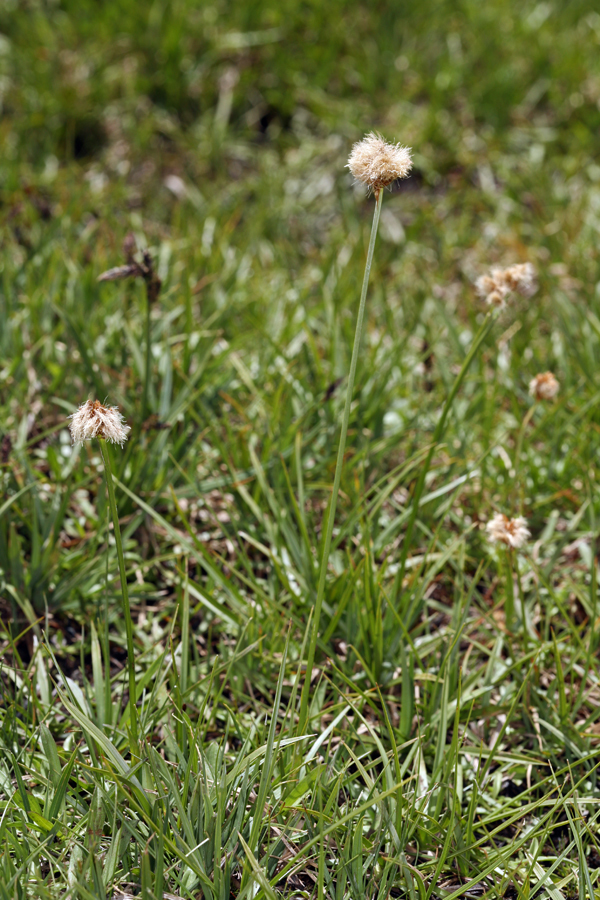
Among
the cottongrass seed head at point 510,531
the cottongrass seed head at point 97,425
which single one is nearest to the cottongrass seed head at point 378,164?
the cottongrass seed head at point 97,425

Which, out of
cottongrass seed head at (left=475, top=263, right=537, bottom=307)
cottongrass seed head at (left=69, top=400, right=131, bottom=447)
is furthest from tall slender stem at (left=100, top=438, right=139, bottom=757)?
cottongrass seed head at (left=475, top=263, right=537, bottom=307)

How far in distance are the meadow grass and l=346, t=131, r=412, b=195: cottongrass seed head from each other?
0.48 meters

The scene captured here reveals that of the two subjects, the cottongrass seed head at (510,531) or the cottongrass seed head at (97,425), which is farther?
the cottongrass seed head at (510,531)

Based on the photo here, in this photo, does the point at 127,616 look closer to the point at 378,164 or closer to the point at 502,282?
the point at 378,164

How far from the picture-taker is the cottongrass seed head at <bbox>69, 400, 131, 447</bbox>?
1.14 m

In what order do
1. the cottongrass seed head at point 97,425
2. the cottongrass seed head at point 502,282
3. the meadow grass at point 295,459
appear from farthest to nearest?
the cottongrass seed head at point 502,282 < the meadow grass at point 295,459 < the cottongrass seed head at point 97,425

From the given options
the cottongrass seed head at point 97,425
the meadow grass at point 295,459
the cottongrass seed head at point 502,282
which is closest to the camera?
the cottongrass seed head at point 97,425

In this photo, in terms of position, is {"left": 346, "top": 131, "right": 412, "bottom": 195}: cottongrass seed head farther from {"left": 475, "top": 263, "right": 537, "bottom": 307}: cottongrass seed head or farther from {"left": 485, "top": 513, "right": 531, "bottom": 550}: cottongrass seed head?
{"left": 485, "top": 513, "right": 531, "bottom": 550}: cottongrass seed head

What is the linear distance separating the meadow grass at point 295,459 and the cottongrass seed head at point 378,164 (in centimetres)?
48

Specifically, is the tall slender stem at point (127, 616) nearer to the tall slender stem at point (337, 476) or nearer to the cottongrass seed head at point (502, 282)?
the tall slender stem at point (337, 476)

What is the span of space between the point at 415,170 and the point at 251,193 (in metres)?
1.06

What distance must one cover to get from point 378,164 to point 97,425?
644mm

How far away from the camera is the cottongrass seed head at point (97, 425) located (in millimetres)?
1143

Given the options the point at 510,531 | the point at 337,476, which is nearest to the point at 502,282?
the point at 510,531
